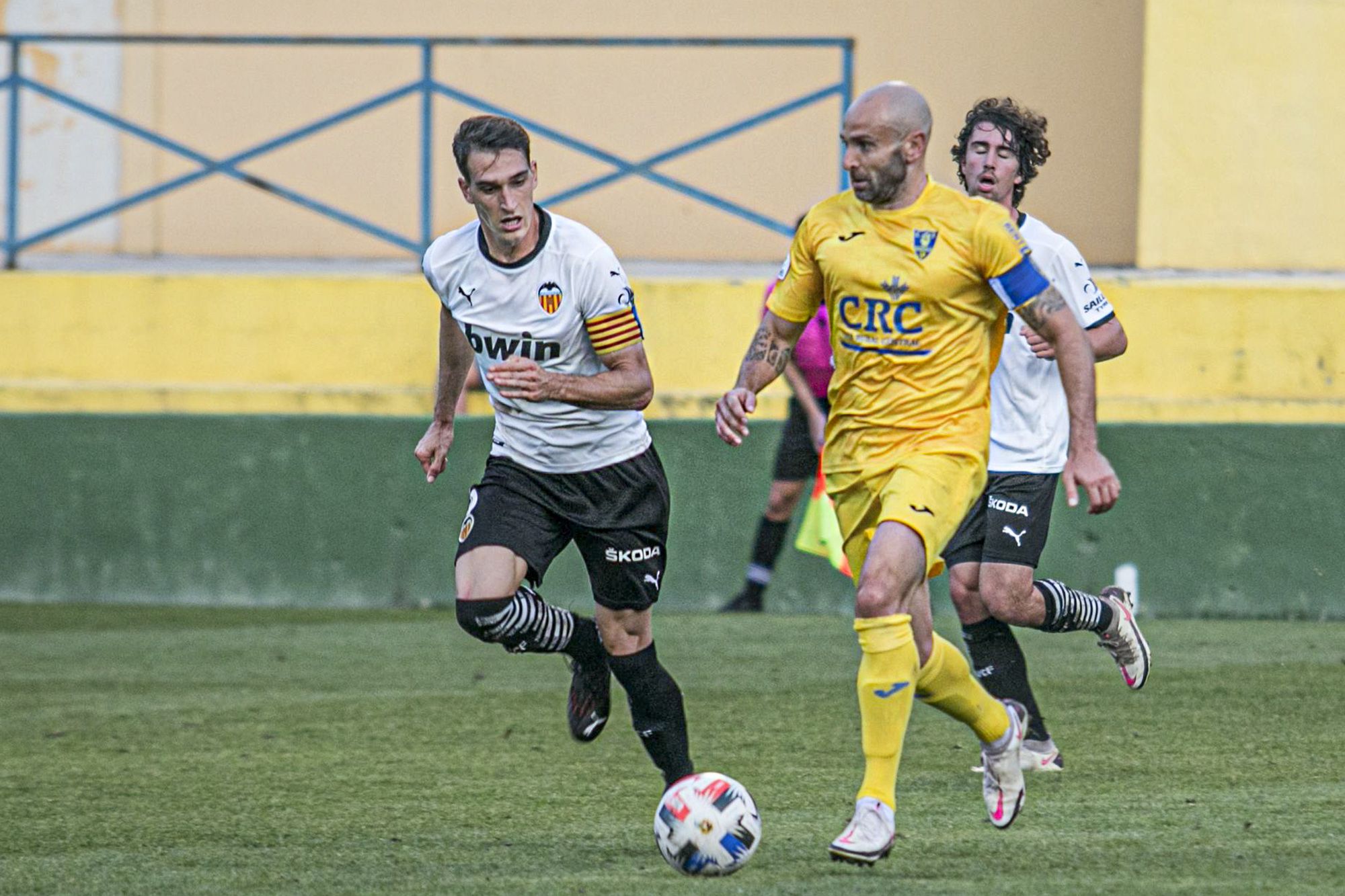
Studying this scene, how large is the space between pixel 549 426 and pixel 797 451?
538 cm

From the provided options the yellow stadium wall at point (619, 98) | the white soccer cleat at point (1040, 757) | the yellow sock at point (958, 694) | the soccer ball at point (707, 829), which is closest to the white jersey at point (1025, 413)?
the white soccer cleat at point (1040, 757)

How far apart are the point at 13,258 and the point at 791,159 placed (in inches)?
236

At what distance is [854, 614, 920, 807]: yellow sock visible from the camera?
593 cm

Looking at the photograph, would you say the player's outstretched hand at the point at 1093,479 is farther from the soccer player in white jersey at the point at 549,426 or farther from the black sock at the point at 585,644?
the black sock at the point at 585,644

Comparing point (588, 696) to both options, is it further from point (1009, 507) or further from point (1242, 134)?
point (1242, 134)

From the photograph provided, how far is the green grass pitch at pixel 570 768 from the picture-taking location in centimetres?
596

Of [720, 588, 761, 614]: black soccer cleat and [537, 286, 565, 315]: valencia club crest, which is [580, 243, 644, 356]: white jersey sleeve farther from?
[720, 588, 761, 614]: black soccer cleat

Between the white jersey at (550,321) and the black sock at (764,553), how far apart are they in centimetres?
528

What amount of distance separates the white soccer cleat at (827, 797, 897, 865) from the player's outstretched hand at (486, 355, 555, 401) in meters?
1.52

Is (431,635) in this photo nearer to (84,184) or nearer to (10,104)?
(10,104)

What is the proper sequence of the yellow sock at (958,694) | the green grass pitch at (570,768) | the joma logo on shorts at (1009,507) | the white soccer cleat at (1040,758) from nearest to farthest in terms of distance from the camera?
the green grass pitch at (570,768) < the yellow sock at (958,694) < the white soccer cleat at (1040,758) < the joma logo on shorts at (1009,507)

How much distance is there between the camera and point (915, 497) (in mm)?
6062

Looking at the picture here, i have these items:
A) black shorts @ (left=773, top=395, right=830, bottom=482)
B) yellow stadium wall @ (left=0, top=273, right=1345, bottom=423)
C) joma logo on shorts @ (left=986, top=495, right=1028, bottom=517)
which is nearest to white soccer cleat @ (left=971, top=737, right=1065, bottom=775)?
joma logo on shorts @ (left=986, top=495, right=1028, bottom=517)

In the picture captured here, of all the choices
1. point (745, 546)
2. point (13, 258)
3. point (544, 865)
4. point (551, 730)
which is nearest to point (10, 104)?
point (13, 258)
